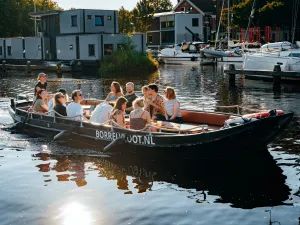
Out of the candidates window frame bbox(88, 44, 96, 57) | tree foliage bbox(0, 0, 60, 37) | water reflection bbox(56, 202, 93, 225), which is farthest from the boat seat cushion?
tree foliage bbox(0, 0, 60, 37)

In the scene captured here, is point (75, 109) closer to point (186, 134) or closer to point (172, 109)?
point (172, 109)

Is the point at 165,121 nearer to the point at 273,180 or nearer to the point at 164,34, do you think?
the point at 273,180

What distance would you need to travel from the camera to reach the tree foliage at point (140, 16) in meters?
81.0

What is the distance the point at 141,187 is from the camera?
489 inches

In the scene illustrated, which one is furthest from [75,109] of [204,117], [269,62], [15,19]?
[15,19]

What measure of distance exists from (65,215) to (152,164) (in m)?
4.36

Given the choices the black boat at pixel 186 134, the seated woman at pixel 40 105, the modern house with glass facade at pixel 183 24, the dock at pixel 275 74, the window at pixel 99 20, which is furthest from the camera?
the modern house with glass facade at pixel 183 24

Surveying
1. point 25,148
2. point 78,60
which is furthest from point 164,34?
point 25,148

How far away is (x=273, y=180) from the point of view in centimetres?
1286

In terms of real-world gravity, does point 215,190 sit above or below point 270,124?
below

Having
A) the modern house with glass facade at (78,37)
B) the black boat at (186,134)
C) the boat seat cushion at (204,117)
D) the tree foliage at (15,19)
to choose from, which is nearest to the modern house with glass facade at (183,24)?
the tree foliage at (15,19)

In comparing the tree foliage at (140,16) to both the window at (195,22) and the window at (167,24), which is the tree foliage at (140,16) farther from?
the window at (195,22)

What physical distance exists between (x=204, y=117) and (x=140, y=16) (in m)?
82.3

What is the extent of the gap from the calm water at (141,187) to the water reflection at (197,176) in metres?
0.02
